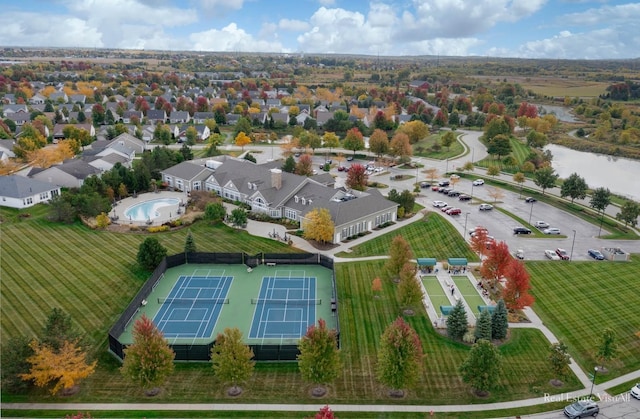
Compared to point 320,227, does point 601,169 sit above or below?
below

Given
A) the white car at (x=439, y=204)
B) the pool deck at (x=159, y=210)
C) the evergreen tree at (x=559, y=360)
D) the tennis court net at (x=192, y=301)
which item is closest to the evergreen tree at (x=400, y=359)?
the evergreen tree at (x=559, y=360)

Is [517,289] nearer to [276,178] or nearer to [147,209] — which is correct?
[276,178]

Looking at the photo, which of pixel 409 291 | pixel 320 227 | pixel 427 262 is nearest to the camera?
pixel 409 291

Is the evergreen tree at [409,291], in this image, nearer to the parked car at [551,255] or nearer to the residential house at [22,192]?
the parked car at [551,255]

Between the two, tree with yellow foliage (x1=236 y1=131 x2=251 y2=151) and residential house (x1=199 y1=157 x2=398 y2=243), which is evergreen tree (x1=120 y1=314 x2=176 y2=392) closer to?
residential house (x1=199 y1=157 x2=398 y2=243)

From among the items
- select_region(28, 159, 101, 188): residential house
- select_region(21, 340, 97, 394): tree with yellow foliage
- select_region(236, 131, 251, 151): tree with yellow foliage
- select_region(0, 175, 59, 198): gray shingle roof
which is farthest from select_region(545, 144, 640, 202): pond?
select_region(0, 175, 59, 198): gray shingle roof

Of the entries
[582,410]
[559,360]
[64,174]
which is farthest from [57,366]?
[64,174]
